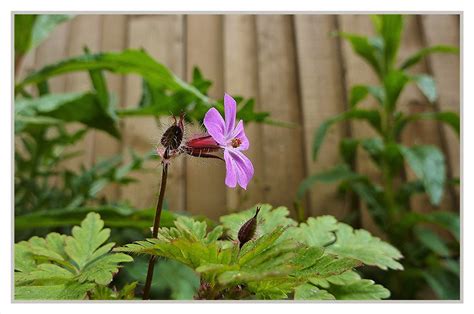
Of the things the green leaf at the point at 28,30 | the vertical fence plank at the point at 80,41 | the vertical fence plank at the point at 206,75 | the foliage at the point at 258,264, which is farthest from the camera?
the vertical fence plank at the point at 80,41

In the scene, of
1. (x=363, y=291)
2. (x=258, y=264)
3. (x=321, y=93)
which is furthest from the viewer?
(x=321, y=93)

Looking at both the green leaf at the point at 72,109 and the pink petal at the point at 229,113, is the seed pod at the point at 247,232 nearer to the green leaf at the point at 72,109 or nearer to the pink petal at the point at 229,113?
the pink petal at the point at 229,113

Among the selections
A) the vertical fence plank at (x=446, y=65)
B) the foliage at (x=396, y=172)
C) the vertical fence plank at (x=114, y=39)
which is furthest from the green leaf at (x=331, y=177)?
the vertical fence plank at (x=114, y=39)

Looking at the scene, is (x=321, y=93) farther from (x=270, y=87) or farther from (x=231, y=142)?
(x=231, y=142)

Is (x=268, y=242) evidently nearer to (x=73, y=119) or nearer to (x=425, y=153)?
(x=73, y=119)

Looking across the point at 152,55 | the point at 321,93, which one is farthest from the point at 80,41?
the point at 321,93

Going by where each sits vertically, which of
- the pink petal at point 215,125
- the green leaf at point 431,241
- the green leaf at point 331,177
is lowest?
the green leaf at point 431,241
